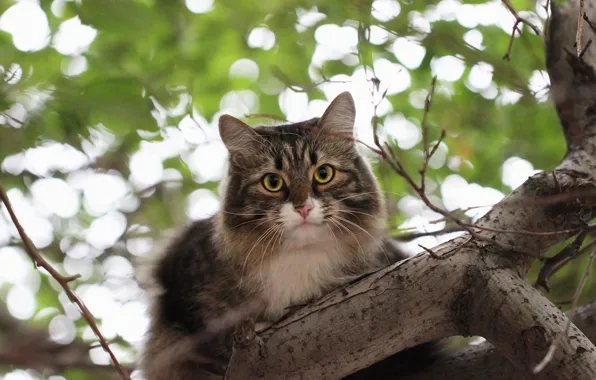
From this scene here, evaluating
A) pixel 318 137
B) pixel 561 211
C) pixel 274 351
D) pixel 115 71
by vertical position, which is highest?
pixel 115 71

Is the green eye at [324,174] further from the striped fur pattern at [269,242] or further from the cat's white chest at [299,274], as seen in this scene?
the cat's white chest at [299,274]

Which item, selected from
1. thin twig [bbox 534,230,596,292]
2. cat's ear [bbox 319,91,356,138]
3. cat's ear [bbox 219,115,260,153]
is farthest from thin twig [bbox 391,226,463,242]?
cat's ear [bbox 219,115,260,153]

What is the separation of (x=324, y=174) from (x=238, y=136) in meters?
0.49

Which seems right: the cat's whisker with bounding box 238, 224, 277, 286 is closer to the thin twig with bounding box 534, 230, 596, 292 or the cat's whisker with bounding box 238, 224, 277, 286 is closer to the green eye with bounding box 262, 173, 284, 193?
the green eye with bounding box 262, 173, 284, 193

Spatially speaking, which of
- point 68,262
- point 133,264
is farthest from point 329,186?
point 68,262

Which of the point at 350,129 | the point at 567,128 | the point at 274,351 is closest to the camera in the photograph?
the point at 274,351

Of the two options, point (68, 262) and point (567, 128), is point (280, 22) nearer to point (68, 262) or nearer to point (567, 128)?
point (567, 128)

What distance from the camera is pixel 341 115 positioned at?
9.64 ft

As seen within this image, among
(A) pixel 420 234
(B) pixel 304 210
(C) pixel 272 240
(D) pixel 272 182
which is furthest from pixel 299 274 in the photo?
(A) pixel 420 234

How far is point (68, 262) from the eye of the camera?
3.45 meters

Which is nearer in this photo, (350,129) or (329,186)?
(329,186)

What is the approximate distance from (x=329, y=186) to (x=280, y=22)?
3.34ft

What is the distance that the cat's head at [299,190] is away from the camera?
2.57m

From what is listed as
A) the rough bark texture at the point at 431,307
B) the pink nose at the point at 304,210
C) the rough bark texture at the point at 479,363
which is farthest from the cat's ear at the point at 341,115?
the rough bark texture at the point at 479,363
